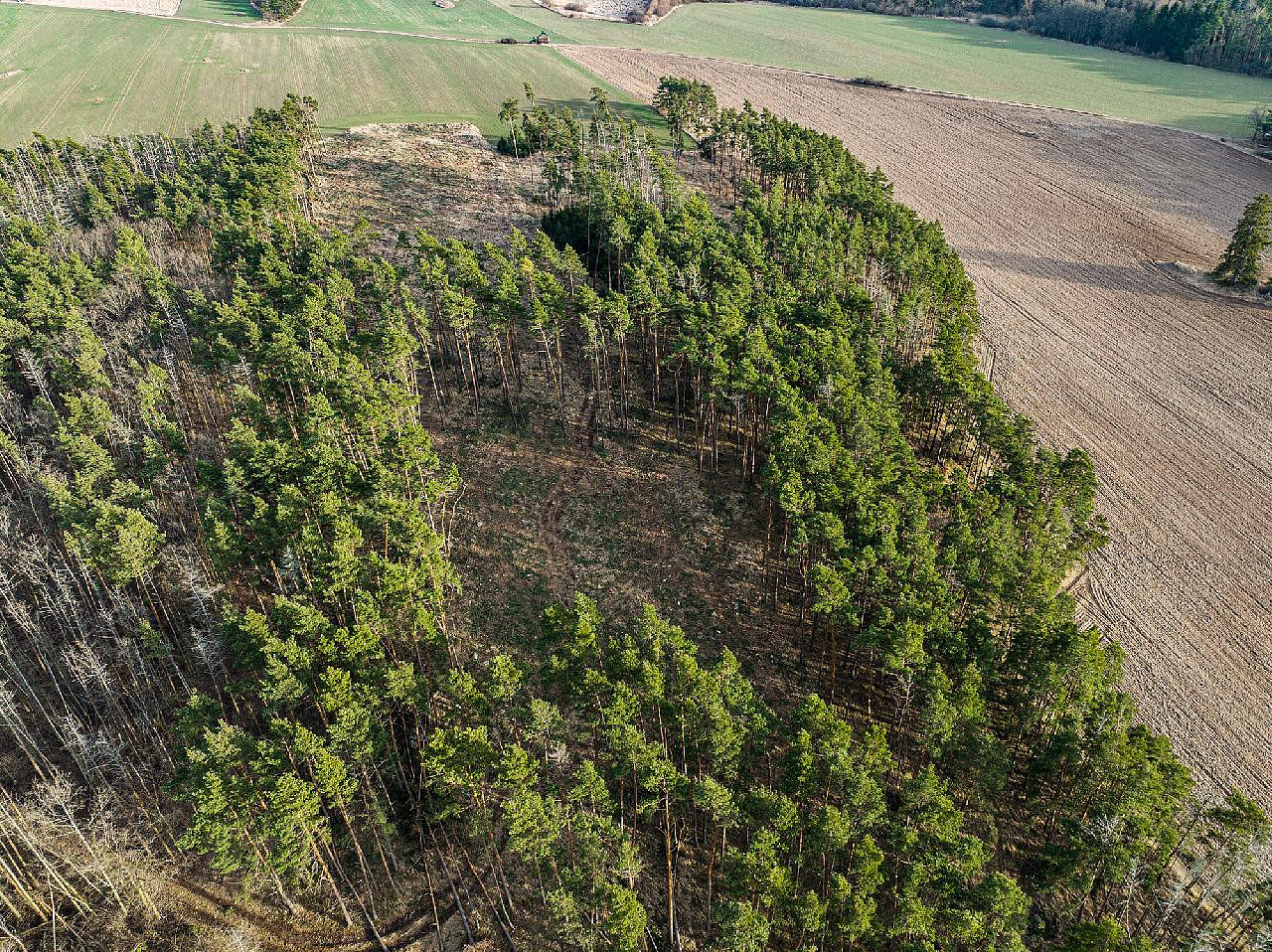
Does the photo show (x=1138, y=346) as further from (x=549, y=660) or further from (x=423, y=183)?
(x=423, y=183)

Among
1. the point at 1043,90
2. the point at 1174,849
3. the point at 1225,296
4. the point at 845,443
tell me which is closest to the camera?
the point at 1174,849

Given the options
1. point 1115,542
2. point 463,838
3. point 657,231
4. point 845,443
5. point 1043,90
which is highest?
point 1043,90

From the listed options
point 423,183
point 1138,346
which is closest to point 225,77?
point 423,183

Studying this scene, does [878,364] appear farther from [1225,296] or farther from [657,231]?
[1225,296]

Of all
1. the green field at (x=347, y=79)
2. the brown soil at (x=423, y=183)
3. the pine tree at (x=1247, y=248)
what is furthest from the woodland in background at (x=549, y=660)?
the green field at (x=347, y=79)

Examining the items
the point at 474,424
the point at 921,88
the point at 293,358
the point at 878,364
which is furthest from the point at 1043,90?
the point at 293,358

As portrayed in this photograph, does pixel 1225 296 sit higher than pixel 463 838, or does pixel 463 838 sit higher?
pixel 1225 296
